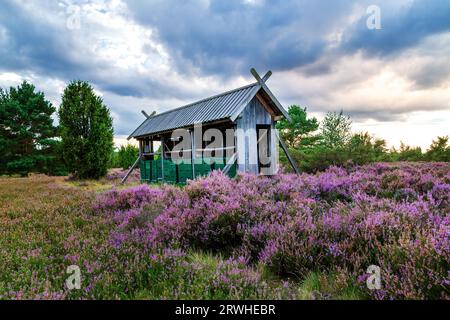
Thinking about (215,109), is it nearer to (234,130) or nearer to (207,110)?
(207,110)

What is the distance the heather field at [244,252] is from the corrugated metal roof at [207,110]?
6.32 m

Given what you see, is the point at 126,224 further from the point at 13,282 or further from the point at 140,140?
the point at 140,140

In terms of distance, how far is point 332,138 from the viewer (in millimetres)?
28266

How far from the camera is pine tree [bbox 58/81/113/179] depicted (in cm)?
2031

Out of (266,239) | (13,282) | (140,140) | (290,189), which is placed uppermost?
(140,140)

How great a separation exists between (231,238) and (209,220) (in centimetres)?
44

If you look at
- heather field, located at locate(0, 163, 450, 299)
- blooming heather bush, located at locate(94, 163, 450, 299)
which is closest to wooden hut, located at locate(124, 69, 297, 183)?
blooming heather bush, located at locate(94, 163, 450, 299)

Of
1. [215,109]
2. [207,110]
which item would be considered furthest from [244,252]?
[207,110]

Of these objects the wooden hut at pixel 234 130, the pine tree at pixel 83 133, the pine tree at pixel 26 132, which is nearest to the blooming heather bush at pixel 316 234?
the wooden hut at pixel 234 130

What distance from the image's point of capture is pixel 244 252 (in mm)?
3729

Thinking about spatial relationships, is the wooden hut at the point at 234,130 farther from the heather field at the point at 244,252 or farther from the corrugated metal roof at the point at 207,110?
the heather field at the point at 244,252

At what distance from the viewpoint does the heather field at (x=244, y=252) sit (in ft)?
8.79
